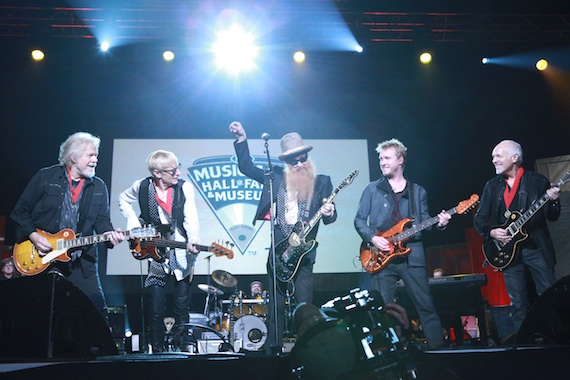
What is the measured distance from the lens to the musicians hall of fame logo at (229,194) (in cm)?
835

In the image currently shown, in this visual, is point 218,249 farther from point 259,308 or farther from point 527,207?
point 527,207

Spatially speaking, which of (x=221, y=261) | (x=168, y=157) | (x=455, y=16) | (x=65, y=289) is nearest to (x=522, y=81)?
(x=455, y=16)

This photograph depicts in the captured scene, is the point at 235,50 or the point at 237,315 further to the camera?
the point at 235,50

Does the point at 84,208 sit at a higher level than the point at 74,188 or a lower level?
lower

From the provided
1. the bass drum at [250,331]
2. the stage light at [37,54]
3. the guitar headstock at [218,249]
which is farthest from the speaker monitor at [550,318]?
the stage light at [37,54]

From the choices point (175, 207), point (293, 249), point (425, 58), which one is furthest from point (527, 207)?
point (425, 58)

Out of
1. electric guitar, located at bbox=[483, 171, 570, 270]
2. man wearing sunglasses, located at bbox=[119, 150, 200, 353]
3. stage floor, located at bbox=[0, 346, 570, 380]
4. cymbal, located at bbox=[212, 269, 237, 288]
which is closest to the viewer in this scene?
stage floor, located at bbox=[0, 346, 570, 380]

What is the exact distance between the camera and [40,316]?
2.74 meters

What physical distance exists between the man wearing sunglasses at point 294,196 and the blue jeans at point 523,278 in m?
1.88

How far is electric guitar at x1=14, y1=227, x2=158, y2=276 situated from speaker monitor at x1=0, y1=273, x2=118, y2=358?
157 cm

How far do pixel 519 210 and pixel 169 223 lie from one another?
3.60m

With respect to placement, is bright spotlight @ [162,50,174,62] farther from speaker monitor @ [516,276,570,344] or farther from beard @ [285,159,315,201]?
speaker monitor @ [516,276,570,344]

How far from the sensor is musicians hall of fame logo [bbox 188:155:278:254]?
8.35m

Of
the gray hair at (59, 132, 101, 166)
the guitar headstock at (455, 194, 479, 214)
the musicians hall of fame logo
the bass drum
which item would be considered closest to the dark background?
the musicians hall of fame logo
